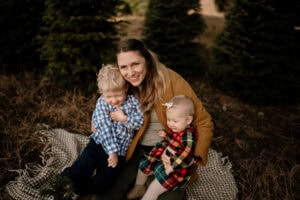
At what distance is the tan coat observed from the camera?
241 cm

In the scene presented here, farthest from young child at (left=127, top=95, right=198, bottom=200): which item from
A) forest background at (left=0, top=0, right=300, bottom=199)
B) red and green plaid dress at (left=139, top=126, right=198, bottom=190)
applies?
forest background at (left=0, top=0, right=300, bottom=199)

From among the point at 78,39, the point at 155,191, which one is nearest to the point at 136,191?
the point at 155,191

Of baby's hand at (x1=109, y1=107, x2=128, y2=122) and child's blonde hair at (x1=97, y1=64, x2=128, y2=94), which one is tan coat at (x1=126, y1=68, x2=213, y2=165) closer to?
baby's hand at (x1=109, y1=107, x2=128, y2=122)

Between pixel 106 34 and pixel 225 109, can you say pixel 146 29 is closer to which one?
pixel 106 34

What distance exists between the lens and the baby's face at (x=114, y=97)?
2.43 meters

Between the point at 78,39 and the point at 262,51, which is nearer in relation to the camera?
the point at 78,39

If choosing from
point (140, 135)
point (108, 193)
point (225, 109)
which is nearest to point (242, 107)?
point (225, 109)

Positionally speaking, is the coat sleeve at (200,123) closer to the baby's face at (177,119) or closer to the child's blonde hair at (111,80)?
the baby's face at (177,119)

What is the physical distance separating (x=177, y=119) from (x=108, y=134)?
2.20ft

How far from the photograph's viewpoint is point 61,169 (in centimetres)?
305

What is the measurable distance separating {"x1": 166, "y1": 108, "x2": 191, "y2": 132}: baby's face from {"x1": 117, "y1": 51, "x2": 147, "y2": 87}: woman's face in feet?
1.48

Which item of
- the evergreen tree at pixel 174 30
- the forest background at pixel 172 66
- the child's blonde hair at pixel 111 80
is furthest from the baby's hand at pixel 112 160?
the evergreen tree at pixel 174 30

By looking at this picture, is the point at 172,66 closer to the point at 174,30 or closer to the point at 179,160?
the point at 174,30

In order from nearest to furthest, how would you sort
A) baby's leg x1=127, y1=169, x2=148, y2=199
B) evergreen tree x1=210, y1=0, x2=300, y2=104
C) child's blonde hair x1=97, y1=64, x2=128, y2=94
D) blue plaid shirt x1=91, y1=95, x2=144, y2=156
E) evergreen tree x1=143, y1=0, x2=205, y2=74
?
child's blonde hair x1=97, y1=64, x2=128, y2=94, blue plaid shirt x1=91, y1=95, x2=144, y2=156, baby's leg x1=127, y1=169, x2=148, y2=199, evergreen tree x1=210, y1=0, x2=300, y2=104, evergreen tree x1=143, y1=0, x2=205, y2=74
